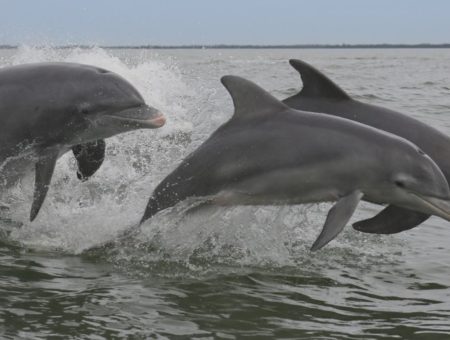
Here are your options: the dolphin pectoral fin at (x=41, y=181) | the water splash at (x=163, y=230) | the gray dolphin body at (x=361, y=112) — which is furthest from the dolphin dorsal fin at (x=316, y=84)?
the dolphin pectoral fin at (x=41, y=181)

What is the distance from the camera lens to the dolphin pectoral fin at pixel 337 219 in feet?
19.5

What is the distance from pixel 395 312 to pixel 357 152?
52.0 inches

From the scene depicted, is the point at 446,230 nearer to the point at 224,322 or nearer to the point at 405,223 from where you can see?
the point at 405,223

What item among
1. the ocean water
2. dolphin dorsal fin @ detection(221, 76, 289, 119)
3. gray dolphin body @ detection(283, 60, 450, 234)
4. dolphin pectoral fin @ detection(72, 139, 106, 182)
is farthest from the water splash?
gray dolphin body @ detection(283, 60, 450, 234)

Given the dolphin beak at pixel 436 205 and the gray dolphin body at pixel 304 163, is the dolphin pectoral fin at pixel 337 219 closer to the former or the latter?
the gray dolphin body at pixel 304 163

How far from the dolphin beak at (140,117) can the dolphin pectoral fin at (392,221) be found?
201 cm

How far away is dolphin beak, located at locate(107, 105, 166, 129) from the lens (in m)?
7.12

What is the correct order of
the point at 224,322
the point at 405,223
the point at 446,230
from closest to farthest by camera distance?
the point at 224,322 → the point at 405,223 → the point at 446,230

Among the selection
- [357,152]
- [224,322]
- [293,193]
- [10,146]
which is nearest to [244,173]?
[293,193]

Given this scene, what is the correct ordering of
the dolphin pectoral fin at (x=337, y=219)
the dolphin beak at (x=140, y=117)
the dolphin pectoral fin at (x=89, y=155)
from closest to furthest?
the dolphin pectoral fin at (x=337, y=219) < the dolphin beak at (x=140, y=117) < the dolphin pectoral fin at (x=89, y=155)

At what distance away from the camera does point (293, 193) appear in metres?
6.56

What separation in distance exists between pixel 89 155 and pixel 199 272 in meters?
2.21

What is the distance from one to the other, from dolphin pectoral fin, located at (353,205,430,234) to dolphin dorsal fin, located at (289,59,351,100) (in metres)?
1.19

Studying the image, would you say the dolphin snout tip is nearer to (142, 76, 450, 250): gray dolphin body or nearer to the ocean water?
(142, 76, 450, 250): gray dolphin body
